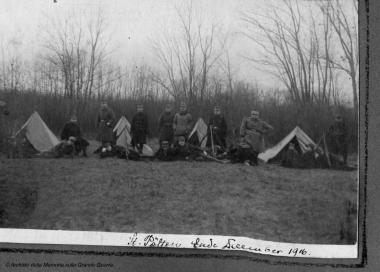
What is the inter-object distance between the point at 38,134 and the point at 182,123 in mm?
1011

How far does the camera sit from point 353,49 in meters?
2.34

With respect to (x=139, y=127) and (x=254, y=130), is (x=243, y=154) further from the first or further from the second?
(x=139, y=127)

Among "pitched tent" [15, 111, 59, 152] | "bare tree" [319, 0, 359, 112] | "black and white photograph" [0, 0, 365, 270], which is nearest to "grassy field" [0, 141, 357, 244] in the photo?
"black and white photograph" [0, 0, 365, 270]

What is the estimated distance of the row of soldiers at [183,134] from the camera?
93.8 inches

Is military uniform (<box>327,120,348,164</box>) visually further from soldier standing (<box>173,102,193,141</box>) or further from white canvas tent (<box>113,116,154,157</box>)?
white canvas tent (<box>113,116,154,157</box>)

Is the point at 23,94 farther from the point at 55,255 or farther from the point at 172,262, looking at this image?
the point at 172,262

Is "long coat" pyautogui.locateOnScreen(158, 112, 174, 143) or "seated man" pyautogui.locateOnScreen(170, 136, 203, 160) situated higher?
"long coat" pyautogui.locateOnScreen(158, 112, 174, 143)

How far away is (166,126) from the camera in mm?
2525

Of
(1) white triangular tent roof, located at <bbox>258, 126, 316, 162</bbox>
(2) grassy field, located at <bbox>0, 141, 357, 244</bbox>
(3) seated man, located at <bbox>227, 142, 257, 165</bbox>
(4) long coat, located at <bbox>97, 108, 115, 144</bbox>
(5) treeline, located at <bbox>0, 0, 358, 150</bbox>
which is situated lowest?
(2) grassy field, located at <bbox>0, 141, 357, 244</bbox>

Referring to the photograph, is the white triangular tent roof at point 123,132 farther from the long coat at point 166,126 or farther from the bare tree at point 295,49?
the bare tree at point 295,49

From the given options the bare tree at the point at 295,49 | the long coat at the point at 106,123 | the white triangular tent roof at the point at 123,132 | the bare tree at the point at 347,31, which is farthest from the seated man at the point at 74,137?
the bare tree at the point at 347,31

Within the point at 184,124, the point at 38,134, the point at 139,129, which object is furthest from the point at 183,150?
the point at 38,134

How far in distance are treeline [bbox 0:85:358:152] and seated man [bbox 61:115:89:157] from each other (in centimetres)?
4

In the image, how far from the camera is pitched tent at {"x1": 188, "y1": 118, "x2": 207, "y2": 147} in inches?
97.4
